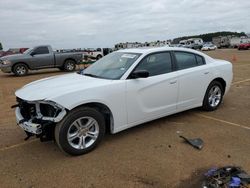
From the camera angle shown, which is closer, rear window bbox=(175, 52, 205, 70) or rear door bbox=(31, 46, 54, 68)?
rear window bbox=(175, 52, 205, 70)

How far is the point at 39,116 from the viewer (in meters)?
4.13

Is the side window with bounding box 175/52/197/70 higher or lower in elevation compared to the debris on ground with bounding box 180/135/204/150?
higher

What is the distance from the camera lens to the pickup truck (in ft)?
51.8

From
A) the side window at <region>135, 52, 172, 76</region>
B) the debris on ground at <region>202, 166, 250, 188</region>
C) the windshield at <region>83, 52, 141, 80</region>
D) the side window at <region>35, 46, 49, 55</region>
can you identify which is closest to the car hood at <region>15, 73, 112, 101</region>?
the windshield at <region>83, 52, 141, 80</region>

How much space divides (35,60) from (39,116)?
12829 mm

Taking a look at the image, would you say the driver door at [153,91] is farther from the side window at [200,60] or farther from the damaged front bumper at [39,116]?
the damaged front bumper at [39,116]

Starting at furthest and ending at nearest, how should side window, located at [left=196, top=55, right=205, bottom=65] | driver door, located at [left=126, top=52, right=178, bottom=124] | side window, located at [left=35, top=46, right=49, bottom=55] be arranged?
1. side window, located at [left=35, top=46, right=49, bottom=55]
2. side window, located at [left=196, top=55, right=205, bottom=65]
3. driver door, located at [left=126, top=52, right=178, bottom=124]

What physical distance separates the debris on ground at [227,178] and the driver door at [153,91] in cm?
165

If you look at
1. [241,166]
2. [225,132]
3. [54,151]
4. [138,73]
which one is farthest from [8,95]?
[241,166]

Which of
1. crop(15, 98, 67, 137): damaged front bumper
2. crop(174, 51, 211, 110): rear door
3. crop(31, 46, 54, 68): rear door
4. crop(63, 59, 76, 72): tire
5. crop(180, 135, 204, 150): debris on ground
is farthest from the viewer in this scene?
crop(63, 59, 76, 72): tire

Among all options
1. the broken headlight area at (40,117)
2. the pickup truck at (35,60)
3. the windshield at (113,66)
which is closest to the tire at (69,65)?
the pickup truck at (35,60)

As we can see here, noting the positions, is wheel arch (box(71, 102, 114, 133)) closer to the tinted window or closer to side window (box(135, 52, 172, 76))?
side window (box(135, 52, 172, 76))

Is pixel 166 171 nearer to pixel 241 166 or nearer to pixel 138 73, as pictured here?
pixel 241 166

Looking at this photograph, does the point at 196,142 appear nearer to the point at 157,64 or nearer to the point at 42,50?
the point at 157,64
